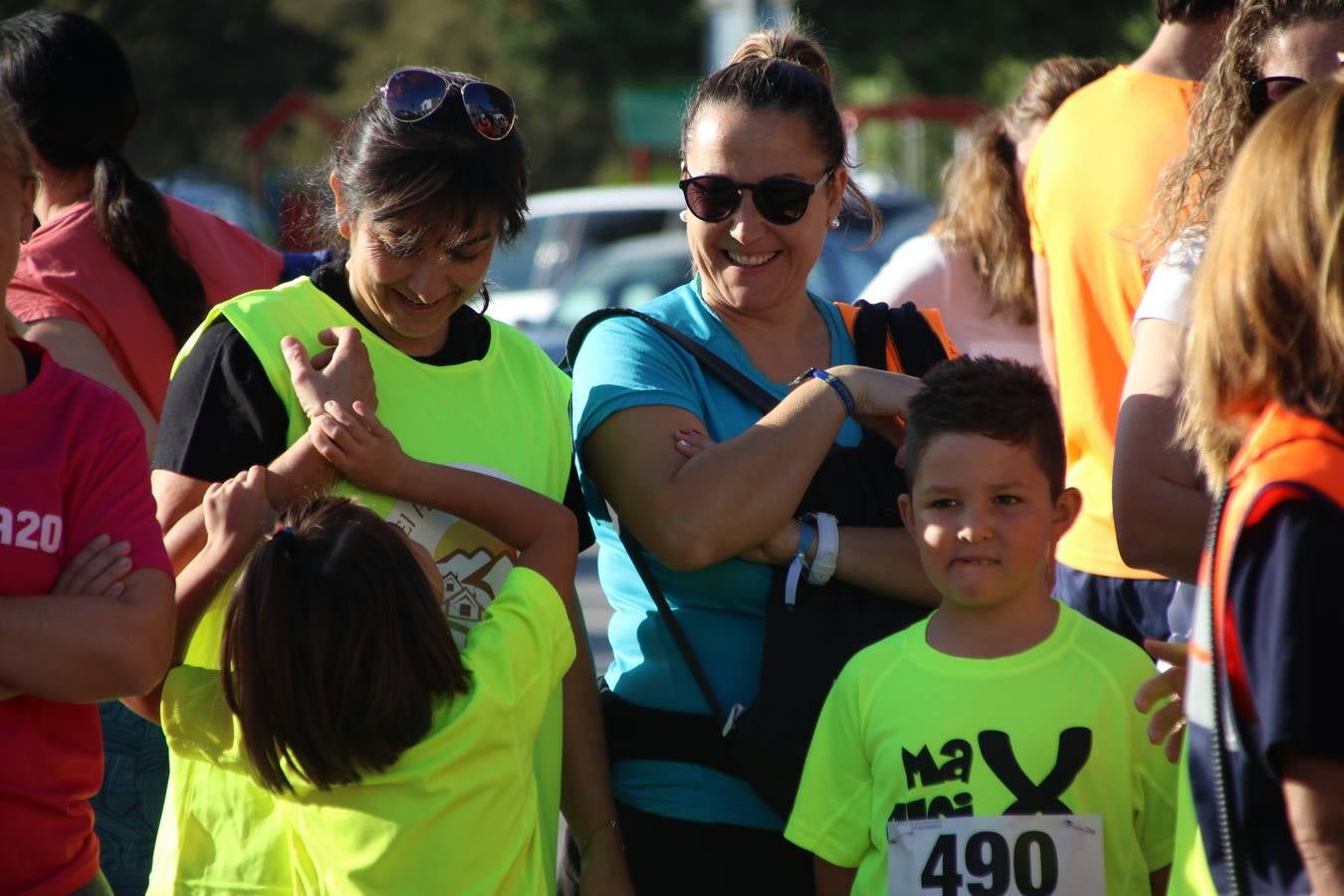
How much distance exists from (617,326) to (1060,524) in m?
0.84

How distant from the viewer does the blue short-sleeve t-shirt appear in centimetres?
266

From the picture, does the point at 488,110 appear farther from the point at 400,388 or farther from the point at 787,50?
the point at 787,50

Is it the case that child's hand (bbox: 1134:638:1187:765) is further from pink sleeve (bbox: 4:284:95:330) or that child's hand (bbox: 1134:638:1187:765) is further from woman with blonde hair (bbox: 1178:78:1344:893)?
pink sleeve (bbox: 4:284:95:330)

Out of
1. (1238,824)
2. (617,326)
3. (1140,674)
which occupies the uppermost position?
(617,326)

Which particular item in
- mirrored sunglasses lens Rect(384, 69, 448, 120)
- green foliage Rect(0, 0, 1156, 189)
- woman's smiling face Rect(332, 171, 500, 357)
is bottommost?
green foliage Rect(0, 0, 1156, 189)

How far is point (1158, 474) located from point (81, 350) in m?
2.05

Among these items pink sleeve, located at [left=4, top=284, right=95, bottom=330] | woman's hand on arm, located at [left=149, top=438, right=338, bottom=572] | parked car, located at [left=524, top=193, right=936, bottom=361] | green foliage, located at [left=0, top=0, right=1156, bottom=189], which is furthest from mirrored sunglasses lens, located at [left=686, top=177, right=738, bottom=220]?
green foliage, located at [left=0, top=0, right=1156, bottom=189]

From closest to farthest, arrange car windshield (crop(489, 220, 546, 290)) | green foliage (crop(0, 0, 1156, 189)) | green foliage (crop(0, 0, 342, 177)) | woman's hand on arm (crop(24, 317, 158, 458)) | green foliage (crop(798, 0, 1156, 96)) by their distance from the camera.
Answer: woman's hand on arm (crop(24, 317, 158, 458)) → car windshield (crop(489, 220, 546, 290)) → green foliage (crop(0, 0, 342, 177)) → green foliage (crop(0, 0, 1156, 189)) → green foliage (crop(798, 0, 1156, 96))

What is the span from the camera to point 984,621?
8.13 ft

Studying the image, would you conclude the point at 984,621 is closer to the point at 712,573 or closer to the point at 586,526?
the point at 712,573

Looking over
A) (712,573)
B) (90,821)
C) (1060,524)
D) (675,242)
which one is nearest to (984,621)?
(1060,524)

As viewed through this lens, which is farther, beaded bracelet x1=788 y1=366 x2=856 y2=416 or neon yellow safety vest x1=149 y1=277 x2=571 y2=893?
beaded bracelet x1=788 y1=366 x2=856 y2=416

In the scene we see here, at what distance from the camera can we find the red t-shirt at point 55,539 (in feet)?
7.32

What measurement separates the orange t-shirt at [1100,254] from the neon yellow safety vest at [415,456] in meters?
Answer: 1.11
